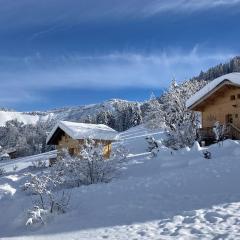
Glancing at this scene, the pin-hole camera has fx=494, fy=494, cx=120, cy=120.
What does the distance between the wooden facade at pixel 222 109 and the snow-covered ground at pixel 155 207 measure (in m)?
10.8

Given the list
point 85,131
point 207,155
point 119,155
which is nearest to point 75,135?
point 85,131

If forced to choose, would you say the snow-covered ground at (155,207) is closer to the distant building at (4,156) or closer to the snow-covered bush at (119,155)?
the snow-covered bush at (119,155)

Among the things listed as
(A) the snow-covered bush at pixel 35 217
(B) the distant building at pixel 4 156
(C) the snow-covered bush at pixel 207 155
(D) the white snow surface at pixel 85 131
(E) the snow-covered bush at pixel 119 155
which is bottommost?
(A) the snow-covered bush at pixel 35 217

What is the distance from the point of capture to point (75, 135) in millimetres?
38781

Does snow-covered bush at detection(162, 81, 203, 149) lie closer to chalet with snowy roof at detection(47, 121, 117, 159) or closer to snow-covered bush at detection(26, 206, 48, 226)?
chalet with snowy roof at detection(47, 121, 117, 159)

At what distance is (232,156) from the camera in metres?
21.1

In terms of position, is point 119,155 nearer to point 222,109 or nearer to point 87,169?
point 87,169

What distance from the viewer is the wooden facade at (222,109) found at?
3269cm

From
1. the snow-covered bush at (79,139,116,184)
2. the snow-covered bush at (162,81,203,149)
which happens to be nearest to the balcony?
the snow-covered bush at (162,81,203,149)

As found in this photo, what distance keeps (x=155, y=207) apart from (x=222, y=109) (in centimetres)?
2209

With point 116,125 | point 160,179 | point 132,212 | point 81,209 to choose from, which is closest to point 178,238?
point 132,212

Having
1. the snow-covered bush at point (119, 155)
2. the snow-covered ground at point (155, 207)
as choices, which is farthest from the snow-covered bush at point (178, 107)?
the snow-covered ground at point (155, 207)

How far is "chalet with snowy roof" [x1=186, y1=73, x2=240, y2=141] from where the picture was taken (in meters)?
32.8

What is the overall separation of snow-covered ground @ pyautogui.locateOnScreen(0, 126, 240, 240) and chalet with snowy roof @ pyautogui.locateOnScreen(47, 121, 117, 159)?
17138 millimetres
